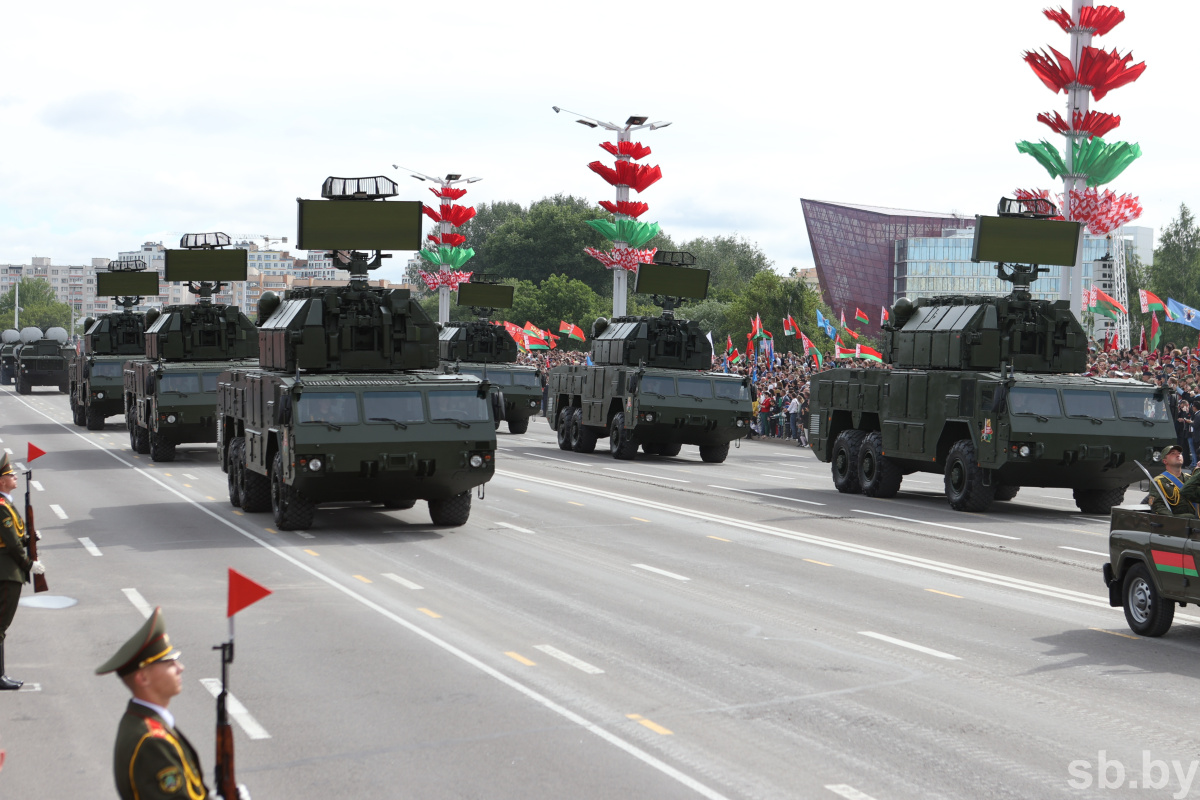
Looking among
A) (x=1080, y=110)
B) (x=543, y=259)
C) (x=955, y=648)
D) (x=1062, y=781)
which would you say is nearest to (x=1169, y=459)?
(x=955, y=648)

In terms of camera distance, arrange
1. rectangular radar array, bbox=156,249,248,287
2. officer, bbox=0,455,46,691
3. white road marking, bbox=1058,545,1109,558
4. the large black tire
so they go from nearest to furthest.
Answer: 1. officer, bbox=0,455,46,691
2. white road marking, bbox=1058,545,1109,558
3. the large black tire
4. rectangular radar array, bbox=156,249,248,287

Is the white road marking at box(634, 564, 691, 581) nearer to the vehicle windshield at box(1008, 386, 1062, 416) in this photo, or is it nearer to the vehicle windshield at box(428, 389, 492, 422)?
the vehicle windshield at box(428, 389, 492, 422)

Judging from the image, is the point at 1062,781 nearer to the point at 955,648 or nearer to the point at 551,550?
the point at 955,648

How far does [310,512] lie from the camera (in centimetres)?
1934

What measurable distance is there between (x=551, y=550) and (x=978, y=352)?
10105 mm

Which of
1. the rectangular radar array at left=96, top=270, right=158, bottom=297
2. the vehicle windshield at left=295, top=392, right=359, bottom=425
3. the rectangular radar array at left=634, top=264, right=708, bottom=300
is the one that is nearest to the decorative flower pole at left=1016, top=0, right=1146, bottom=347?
the rectangular radar array at left=634, top=264, right=708, bottom=300

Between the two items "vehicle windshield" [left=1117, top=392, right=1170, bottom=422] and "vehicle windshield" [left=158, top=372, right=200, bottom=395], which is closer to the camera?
"vehicle windshield" [left=1117, top=392, right=1170, bottom=422]

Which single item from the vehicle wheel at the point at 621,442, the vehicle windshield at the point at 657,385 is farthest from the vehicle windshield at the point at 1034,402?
the vehicle wheel at the point at 621,442

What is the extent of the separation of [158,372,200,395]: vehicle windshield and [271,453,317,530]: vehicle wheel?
1209 centimetres

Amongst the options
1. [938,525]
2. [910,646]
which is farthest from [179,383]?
[910,646]

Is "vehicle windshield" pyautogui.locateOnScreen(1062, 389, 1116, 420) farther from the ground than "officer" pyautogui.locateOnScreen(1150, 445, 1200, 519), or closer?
farther from the ground

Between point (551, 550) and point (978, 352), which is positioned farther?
point (978, 352)

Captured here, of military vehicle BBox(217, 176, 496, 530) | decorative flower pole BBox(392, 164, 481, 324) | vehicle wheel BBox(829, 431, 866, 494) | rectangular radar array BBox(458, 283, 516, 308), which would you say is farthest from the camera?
decorative flower pole BBox(392, 164, 481, 324)

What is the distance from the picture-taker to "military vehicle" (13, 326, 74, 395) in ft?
225
